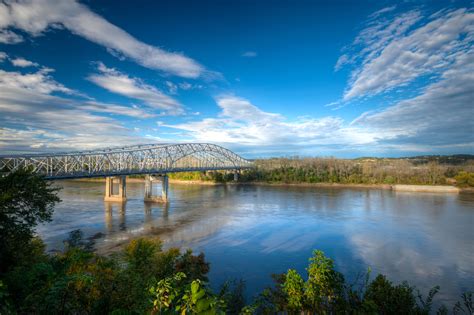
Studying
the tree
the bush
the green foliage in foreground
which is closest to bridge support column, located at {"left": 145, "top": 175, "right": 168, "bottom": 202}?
the tree

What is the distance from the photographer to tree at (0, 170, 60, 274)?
6.81m

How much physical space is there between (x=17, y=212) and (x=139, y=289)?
5832 mm

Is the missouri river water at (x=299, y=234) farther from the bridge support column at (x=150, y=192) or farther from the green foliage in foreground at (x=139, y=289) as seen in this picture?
the green foliage in foreground at (x=139, y=289)

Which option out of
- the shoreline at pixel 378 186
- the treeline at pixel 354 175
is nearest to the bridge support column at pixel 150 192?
the shoreline at pixel 378 186

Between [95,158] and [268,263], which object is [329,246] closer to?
[268,263]

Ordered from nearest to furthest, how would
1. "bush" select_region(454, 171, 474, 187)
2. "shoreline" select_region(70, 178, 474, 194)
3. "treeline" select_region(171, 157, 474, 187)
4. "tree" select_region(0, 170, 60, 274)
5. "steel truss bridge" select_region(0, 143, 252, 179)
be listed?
"tree" select_region(0, 170, 60, 274), "steel truss bridge" select_region(0, 143, 252, 179), "shoreline" select_region(70, 178, 474, 194), "bush" select_region(454, 171, 474, 187), "treeline" select_region(171, 157, 474, 187)

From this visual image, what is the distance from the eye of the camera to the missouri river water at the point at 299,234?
39.0ft

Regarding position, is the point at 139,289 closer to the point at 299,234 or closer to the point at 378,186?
the point at 299,234

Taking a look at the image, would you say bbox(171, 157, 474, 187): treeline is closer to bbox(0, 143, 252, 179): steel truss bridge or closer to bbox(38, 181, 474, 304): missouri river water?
bbox(0, 143, 252, 179): steel truss bridge

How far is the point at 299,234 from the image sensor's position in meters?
18.2

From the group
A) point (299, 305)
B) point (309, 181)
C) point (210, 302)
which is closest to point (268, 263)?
point (299, 305)

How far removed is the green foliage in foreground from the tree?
0.02 metres

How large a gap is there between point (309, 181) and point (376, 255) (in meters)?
41.4

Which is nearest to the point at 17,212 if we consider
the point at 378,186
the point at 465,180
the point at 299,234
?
the point at 299,234
